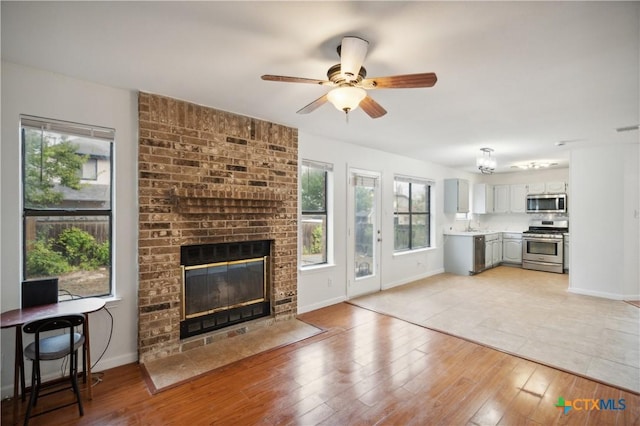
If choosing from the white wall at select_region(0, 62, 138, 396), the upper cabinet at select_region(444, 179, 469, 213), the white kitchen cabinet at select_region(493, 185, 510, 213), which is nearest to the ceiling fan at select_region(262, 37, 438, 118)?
the white wall at select_region(0, 62, 138, 396)

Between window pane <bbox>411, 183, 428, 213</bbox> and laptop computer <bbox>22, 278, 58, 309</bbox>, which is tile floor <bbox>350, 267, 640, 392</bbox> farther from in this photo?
laptop computer <bbox>22, 278, 58, 309</bbox>

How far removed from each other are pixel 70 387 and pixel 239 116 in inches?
114

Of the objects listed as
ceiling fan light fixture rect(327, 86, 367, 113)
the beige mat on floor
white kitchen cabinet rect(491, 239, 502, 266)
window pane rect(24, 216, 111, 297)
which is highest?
ceiling fan light fixture rect(327, 86, 367, 113)

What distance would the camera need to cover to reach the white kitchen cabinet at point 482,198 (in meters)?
7.86

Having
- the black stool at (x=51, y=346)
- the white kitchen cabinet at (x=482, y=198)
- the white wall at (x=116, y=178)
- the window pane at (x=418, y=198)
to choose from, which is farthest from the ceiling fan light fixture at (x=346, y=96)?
the white kitchen cabinet at (x=482, y=198)

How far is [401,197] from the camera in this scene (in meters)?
6.05

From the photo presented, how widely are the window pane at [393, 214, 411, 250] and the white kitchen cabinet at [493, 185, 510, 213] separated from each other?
3.48 meters

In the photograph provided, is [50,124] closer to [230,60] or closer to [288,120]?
[230,60]

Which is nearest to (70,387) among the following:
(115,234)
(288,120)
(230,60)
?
(115,234)

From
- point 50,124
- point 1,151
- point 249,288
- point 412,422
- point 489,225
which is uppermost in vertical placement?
point 50,124

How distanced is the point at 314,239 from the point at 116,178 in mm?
2576

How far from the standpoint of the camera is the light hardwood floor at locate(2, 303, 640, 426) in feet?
6.74

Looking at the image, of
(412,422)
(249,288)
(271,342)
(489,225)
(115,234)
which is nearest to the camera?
(412,422)

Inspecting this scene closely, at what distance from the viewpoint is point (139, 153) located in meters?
2.78
